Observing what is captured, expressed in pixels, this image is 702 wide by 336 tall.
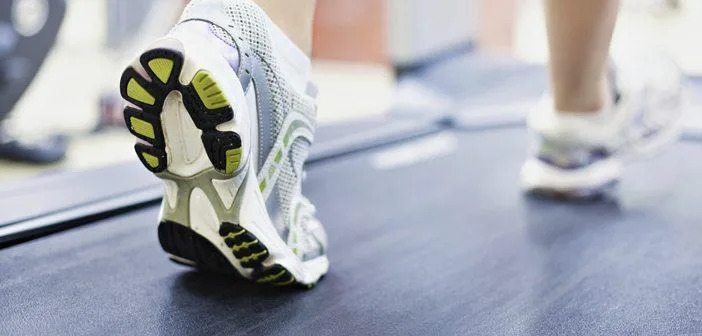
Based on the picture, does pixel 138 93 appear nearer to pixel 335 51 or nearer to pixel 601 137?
pixel 601 137

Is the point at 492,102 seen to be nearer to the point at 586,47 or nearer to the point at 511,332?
the point at 586,47

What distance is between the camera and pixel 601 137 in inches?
57.5

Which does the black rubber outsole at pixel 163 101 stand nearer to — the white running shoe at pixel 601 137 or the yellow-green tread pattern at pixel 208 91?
the yellow-green tread pattern at pixel 208 91

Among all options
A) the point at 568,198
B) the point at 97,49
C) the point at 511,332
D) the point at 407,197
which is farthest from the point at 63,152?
the point at 97,49

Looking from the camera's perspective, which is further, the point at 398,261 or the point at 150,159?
the point at 398,261

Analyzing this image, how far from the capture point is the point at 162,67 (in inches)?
29.5

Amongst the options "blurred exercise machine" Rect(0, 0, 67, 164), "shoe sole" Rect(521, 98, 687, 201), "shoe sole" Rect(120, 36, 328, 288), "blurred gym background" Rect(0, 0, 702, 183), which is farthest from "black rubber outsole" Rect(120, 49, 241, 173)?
"blurred exercise machine" Rect(0, 0, 67, 164)

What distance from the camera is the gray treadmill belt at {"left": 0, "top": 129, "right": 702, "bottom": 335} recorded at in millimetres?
868

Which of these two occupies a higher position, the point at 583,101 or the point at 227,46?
the point at 227,46

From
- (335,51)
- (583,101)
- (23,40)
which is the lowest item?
(335,51)

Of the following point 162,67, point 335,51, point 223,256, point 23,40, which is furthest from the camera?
point 335,51

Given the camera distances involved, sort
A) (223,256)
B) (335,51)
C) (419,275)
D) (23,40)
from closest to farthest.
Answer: (223,256) → (419,275) → (23,40) → (335,51)

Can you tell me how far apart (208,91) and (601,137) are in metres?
0.94

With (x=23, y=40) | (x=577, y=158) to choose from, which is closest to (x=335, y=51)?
(x=23, y=40)
